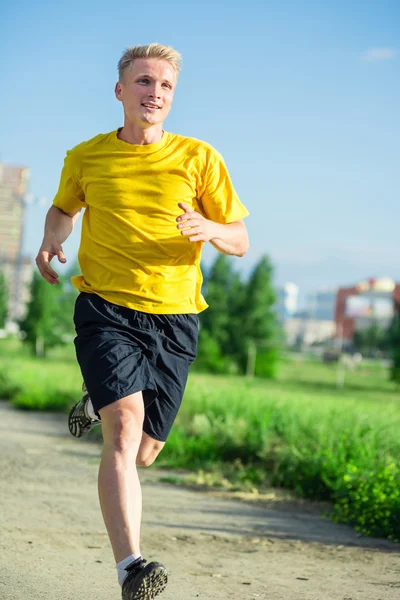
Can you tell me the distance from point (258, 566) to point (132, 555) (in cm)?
153

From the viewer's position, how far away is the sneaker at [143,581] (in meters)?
3.41

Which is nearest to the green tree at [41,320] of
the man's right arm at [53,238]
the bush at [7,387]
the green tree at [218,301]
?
the green tree at [218,301]

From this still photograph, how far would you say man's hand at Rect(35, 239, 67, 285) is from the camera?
4.17 meters

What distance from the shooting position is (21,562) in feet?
14.9

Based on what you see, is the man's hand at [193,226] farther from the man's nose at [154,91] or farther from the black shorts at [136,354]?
the man's nose at [154,91]

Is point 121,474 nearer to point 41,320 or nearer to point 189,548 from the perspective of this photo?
point 189,548

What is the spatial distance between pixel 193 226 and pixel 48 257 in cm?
73

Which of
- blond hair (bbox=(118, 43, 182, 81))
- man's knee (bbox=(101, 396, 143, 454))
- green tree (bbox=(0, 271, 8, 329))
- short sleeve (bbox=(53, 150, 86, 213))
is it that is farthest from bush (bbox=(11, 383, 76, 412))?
green tree (bbox=(0, 271, 8, 329))

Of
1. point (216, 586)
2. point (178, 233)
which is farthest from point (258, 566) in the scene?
point (178, 233)

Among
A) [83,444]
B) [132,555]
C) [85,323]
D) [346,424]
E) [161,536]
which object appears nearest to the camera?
[132,555]

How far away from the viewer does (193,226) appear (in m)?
3.80

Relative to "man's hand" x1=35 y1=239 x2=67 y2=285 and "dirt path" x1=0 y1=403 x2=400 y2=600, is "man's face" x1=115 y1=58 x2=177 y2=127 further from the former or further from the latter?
"dirt path" x1=0 y1=403 x2=400 y2=600

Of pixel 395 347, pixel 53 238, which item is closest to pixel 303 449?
pixel 53 238

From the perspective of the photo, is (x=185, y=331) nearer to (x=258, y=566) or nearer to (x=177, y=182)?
(x=177, y=182)
